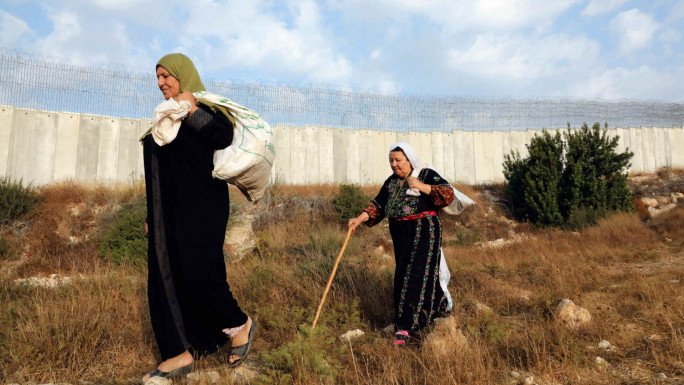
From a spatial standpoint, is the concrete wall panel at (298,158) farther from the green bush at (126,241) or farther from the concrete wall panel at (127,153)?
Answer: the green bush at (126,241)

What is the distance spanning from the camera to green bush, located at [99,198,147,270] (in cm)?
760

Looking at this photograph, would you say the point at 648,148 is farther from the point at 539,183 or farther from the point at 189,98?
the point at 189,98

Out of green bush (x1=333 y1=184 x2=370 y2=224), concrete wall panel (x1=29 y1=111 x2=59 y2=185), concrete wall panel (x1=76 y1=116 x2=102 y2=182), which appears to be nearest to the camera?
green bush (x1=333 y1=184 x2=370 y2=224)

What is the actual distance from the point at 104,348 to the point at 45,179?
36.0 ft

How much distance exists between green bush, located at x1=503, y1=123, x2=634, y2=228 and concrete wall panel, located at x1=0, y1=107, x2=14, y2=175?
1394cm

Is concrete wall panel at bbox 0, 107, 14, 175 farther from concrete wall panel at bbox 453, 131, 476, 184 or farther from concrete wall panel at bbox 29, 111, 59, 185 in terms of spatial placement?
concrete wall panel at bbox 453, 131, 476, 184

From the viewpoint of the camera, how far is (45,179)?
38.7 ft

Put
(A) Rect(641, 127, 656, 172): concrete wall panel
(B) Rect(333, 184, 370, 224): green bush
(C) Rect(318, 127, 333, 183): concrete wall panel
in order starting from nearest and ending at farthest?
(B) Rect(333, 184, 370, 224): green bush, (C) Rect(318, 127, 333, 183): concrete wall panel, (A) Rect(641, 127, 656, 172): concrete wall panel

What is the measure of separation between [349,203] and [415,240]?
801 centimetres

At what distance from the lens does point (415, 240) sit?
3402 mm

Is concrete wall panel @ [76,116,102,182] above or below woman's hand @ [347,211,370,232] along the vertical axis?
above

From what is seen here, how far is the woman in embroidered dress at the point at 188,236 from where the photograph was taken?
2469mm

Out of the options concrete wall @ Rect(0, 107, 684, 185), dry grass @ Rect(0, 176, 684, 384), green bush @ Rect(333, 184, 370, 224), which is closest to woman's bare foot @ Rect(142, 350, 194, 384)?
dry grass @ Rect(0, 176, 684, 384)

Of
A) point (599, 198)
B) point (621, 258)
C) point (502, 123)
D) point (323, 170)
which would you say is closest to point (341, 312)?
point (621, 258)
